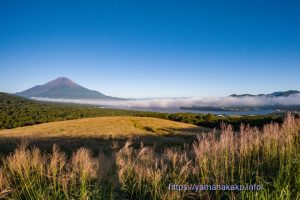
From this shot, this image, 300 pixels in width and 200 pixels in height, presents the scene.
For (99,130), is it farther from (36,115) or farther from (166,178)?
(36,115)

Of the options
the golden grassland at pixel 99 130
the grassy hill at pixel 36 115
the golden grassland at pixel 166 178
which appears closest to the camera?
the golden grassland at pixel 166 178

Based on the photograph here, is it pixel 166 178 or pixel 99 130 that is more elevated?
pixel 166 178

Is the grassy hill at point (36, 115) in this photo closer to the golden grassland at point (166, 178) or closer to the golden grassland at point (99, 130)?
the golden grassland at point (99, 130)

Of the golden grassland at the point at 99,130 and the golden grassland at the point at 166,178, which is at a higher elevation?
the golden grassland at the point at 166,178

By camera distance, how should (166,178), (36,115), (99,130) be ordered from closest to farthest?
(166,178), (99,130), (36,115)

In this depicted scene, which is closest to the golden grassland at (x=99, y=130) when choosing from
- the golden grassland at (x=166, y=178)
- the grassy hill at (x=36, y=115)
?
the golden grassland at (x=166, y=178)

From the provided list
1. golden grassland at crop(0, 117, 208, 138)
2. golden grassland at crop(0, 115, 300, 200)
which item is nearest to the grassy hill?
golden grassland at crop(0, 117, 208, 138)

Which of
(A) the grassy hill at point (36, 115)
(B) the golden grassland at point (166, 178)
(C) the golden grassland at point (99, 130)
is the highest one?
(B) the golden grassland at point (166, 178)

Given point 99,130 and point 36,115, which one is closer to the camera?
point 99,130

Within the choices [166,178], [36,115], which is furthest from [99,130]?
[36,115]

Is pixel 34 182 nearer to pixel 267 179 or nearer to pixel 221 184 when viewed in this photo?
pixel 221 184

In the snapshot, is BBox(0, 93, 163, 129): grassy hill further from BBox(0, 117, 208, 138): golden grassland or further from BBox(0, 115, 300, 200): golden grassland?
BBox(0, 115, 300, 200): golden grassland

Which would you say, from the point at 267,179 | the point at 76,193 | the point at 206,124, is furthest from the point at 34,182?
the point at 206,124

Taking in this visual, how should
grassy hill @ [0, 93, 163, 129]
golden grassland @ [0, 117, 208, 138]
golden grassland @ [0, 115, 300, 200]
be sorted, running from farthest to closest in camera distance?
grassy hill @ [0, 93, 163, 129] < golden grassland @ [0, 117, 208, 138] < golden grassland @ [0, 115, 300, 200]
